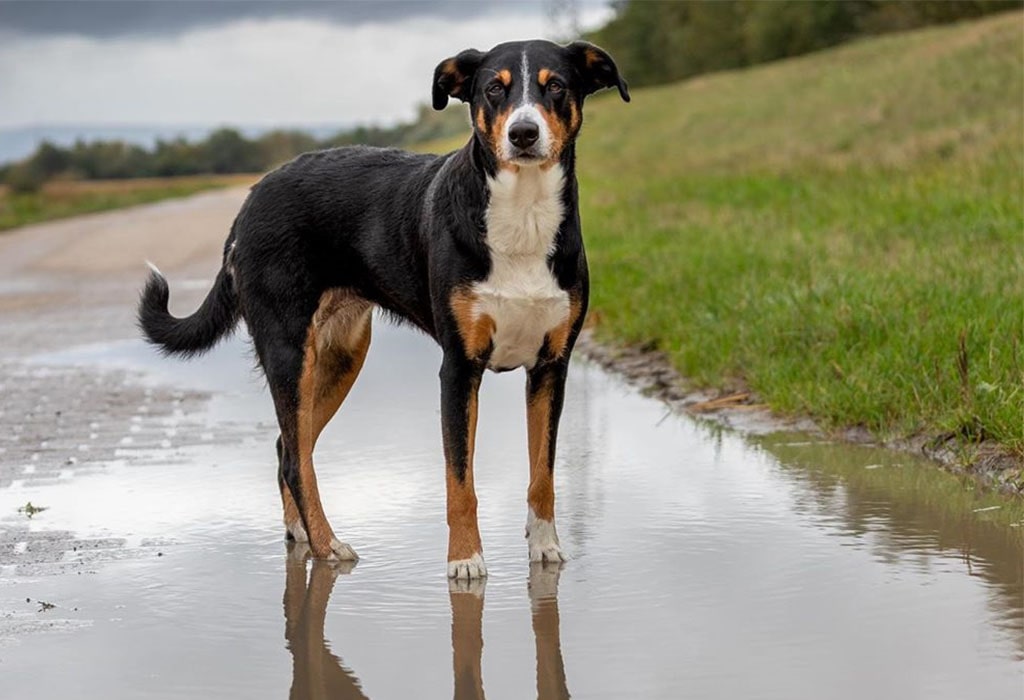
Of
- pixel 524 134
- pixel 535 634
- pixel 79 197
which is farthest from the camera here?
pixel 79 197

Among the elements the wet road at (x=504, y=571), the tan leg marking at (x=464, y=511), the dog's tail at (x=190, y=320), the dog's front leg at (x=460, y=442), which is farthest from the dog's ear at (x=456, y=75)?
the wet road at (x=504, y=571)

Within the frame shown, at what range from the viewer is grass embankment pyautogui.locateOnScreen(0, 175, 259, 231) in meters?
33.3

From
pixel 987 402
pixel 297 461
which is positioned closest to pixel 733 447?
pixel 987 402

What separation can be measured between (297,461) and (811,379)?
10.5 feet

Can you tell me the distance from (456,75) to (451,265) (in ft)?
2.28

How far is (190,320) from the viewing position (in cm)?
670

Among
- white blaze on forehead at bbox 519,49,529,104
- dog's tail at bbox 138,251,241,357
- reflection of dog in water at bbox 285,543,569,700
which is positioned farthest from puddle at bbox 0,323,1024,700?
white blaze on forehead at bbox 519,49,529,104

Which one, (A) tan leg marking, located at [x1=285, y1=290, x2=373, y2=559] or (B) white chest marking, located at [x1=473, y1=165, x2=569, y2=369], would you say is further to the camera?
(A) tan leg marking, located at [x1=285, y1=290, x2=373, y2=559]

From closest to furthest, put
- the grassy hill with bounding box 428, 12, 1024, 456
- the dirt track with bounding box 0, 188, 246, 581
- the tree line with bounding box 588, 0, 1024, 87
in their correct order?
the dirt track with bounding box 0, 188, 246, 581
the grassy hill with bounding box 428, 12, 1024, 456
the tree line with bounding box 588, 0, 1024, 87

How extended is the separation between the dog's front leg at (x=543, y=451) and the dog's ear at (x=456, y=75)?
1.01m

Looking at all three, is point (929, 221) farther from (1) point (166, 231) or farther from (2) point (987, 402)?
(1) point (166, 231)

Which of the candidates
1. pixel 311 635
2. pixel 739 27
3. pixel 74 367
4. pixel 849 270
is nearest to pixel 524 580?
pixel 311 635

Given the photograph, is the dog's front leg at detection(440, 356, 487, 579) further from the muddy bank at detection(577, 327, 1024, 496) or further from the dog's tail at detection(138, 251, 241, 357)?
the muddy bank at detection(577, 327, 1024, 496)

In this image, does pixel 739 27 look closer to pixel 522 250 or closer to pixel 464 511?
pixel 522 250
